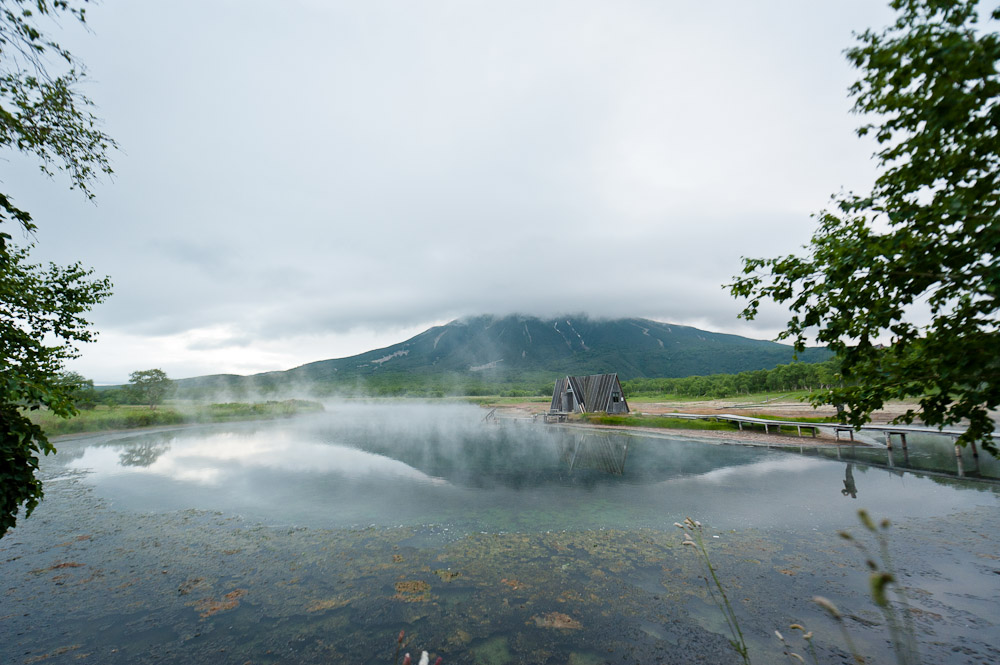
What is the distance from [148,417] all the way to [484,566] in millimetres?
54338

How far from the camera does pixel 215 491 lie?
17766mm

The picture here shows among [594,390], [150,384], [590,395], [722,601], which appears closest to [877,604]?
[722,601]

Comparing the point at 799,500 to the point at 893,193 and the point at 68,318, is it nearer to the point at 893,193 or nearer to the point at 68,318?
the point at 893,193

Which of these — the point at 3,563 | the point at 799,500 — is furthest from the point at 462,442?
the point at 3,563

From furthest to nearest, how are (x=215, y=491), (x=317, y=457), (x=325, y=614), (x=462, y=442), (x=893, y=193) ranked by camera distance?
(x=462, y=442) → (x=317, y=457) → (x=215, y=491) → (x=325, y=614) → (x=893, y=193)

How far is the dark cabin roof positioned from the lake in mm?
28067

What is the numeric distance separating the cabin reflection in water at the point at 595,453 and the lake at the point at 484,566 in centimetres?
342

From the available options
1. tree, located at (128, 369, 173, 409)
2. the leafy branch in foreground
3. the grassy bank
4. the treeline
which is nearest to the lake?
the leafy branch in foreground

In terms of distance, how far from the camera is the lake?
274 inches

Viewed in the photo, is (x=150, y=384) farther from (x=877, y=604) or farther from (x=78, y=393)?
(x=877, y=604)

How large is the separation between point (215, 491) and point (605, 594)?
16647mm

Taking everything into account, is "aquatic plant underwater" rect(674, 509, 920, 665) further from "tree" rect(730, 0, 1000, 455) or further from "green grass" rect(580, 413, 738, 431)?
"green grass" rect(580, 413, 738, 431)

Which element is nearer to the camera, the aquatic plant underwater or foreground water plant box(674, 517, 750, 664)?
the aquatic plant underwater

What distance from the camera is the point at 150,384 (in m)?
62.2
